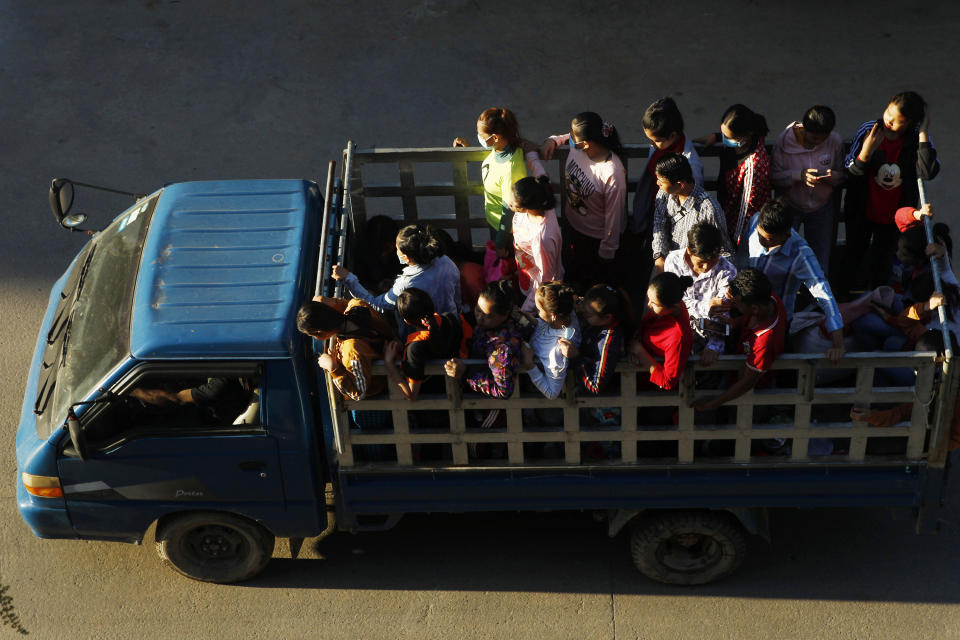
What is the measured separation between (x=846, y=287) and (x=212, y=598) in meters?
4.48

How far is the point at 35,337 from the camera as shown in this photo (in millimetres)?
8438

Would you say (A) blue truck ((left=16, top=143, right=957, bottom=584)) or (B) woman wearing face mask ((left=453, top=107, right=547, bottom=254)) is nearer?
(A) blue truck ((left=16, top=143, right=957, bottom=584))

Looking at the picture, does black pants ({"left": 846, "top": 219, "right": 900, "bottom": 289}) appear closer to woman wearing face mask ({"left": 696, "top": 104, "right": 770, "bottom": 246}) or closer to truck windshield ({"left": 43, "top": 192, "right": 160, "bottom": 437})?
woman wearing face mask ({"left": 696, "top": 104, "right": 770, "bottom": 246})

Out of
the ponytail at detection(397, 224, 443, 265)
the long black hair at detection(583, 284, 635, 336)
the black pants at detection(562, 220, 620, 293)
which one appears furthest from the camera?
the black pants at detection(562, 220, 620, 293)

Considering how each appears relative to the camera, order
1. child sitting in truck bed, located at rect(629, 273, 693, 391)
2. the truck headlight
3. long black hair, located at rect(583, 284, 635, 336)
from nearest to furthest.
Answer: child sitting in truck bed, located at rect(629, 273, 693, 391)
long black hair, located at rect(583, 284, 635, 336)
the truck headlight

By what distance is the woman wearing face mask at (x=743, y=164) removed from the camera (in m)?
6.50

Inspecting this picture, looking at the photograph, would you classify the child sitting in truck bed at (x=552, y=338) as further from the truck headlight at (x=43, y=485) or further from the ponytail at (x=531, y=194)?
the truck headlight at (x=43, y=485)

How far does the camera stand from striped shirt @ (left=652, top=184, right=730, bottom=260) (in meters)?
6.30

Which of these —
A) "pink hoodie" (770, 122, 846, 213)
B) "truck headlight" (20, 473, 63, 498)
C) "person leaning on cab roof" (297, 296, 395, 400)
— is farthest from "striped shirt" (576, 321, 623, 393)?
"truck headlight" (20, 473, 63, 498)

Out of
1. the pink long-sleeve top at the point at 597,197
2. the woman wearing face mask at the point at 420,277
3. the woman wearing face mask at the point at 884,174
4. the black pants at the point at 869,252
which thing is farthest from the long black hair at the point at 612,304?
the black pants at the point at 869,252

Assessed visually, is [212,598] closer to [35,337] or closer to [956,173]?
[35,337]

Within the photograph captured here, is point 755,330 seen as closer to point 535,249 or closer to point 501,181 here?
point 535,249

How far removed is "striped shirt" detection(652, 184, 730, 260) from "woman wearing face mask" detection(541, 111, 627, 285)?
0.29 metres

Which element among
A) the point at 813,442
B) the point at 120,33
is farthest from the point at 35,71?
the point at 813,442
